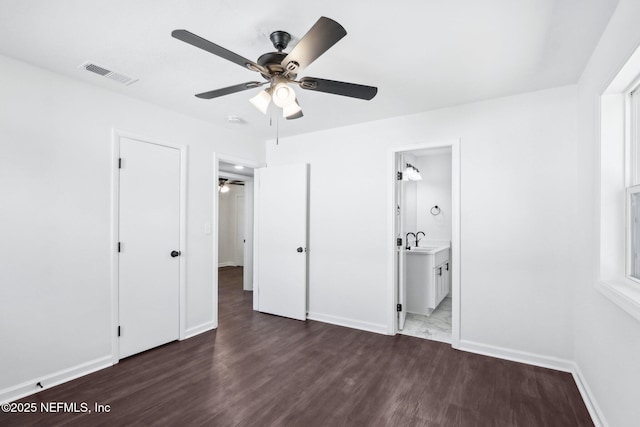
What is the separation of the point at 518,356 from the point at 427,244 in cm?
277

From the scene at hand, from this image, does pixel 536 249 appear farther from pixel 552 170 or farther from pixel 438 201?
pixel 438 201

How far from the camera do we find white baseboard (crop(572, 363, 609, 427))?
195 cm

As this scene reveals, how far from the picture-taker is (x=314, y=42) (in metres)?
1.56

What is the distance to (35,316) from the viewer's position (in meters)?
2.41

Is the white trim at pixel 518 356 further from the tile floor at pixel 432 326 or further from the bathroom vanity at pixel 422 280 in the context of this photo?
the bathroom vanity at pixel 422 280

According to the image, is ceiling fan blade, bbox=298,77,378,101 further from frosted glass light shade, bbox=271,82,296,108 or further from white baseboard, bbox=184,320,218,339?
white baseboard, bbox=184,320,218,339

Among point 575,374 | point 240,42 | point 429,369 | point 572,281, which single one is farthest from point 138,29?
point 575,374

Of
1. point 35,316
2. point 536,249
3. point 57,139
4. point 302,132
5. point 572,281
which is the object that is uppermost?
point 302,132

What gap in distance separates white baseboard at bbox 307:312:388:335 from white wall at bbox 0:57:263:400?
2.30 meters

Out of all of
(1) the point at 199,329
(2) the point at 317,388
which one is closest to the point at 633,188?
(2) the point at 317,388

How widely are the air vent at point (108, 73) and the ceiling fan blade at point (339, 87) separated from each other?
1.67m

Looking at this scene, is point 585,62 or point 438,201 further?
point 438,201

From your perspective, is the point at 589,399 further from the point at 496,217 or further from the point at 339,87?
the point at 339,87

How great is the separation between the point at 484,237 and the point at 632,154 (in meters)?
1.34
